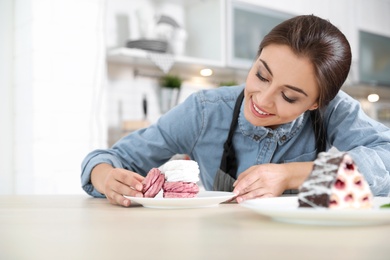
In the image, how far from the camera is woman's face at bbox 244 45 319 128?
4.39 ft

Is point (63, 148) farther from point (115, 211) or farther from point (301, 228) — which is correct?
point (301, 228)

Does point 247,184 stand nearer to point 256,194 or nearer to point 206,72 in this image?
point 256,194

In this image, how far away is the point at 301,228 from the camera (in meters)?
0.72

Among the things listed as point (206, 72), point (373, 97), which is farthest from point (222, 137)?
point (373, 97)

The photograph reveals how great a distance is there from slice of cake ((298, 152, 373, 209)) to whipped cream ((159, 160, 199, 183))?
1.29 ft

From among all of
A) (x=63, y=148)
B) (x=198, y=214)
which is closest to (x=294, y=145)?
(x=198, y=214)

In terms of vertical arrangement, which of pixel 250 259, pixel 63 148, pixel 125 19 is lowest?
pixel 63 148

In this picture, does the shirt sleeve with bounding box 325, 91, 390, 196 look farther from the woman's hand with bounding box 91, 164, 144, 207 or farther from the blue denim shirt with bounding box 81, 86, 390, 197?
the woman's hand with bounding box 91, 164, 144, 207

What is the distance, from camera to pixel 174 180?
3.84 ft

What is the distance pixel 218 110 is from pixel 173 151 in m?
0.22

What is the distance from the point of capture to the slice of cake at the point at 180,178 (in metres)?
1.15

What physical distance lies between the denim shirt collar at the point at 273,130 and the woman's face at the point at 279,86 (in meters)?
0.15

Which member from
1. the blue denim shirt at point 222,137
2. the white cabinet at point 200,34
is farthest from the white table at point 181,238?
the white cabinet at point 200,34

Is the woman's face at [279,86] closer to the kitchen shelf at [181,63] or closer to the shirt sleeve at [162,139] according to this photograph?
the shirt sleeve at [162,139]
